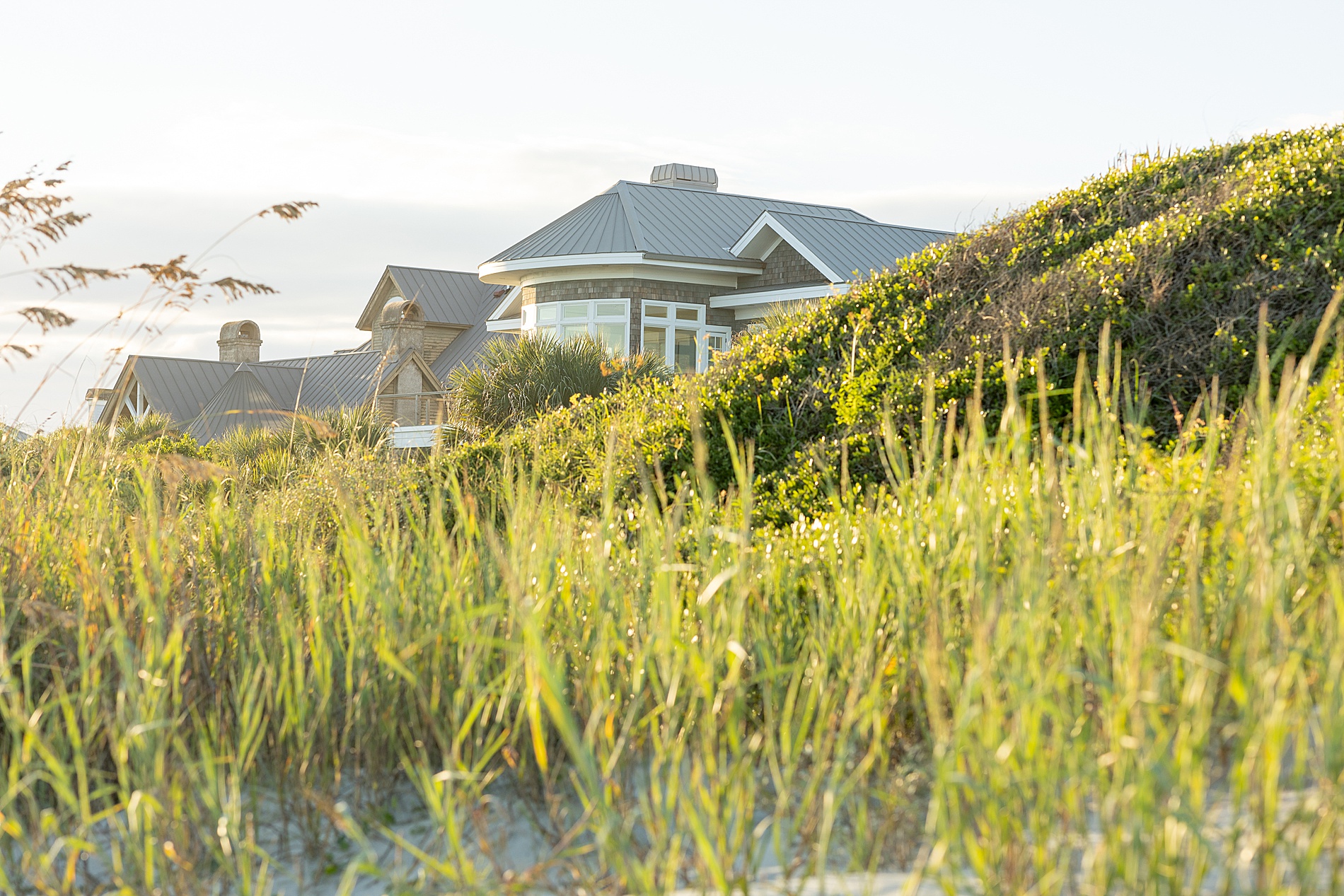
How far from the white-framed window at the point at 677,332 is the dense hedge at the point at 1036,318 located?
15.2 meters

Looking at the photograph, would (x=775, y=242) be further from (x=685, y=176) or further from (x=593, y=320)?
(x=685, y=176)

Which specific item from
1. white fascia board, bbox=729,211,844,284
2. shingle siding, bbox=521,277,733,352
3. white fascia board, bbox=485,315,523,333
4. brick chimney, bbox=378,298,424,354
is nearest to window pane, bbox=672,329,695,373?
shingle siding, bbox=521,277,733,352

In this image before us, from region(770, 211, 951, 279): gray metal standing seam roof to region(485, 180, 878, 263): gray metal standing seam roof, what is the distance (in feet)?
2.35

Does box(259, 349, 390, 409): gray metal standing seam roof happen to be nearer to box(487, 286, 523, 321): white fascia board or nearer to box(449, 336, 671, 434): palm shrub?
box(487, 286, 523, 321): white fascia board

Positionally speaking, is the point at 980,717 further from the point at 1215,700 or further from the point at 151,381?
the point at 151,381

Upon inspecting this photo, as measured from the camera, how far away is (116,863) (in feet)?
7.72

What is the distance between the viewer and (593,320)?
2308 centimetres

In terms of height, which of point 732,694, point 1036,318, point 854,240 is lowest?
point 732,694

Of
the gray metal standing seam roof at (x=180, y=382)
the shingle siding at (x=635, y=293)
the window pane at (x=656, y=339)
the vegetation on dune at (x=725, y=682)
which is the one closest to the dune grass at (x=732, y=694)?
the vegetation on dune at (x=725, y=682)

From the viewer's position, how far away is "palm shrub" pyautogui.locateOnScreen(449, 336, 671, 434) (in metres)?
14.0

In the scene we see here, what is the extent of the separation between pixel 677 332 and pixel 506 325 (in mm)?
5574

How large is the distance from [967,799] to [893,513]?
201 cm

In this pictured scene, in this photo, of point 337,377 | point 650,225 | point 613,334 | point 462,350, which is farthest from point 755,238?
point 337,377

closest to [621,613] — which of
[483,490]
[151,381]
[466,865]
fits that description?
[466,865]
